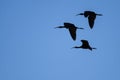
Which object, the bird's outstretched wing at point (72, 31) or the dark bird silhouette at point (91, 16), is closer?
the dark bird silhouette at point (91, 16)

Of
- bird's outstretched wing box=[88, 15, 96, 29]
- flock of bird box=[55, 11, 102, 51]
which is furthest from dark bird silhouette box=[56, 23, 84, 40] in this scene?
bird's outstretched wing box=[88, 15, 96, 29]

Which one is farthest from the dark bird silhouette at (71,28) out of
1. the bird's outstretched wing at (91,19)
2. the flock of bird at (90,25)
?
the bird's outstretched wing at (91,19)

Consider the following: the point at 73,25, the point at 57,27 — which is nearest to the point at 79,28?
the point at 73,25

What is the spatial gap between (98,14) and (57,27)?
5161 mm

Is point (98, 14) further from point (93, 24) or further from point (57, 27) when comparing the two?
point (57, 27)

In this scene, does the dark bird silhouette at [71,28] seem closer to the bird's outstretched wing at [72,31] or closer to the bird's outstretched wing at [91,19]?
the bird's outstretched wing at [72,31]

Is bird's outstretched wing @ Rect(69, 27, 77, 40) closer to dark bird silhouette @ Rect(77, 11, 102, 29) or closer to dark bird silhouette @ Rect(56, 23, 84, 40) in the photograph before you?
dark bird silhouette @ Rect(56, 23, 84, 40)

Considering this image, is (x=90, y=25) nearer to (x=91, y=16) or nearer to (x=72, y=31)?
(x=91, y=16)

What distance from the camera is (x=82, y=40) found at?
140ft

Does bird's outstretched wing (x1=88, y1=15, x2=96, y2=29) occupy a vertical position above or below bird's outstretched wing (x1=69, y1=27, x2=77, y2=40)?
above

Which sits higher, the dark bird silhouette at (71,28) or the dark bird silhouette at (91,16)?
the dark bird silhouette at (91,16)

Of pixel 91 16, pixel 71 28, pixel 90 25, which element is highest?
pixel 91 16

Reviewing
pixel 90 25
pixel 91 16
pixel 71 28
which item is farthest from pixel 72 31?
pixel 91 16

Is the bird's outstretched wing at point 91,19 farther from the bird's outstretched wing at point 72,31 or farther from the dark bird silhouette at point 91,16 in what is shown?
the bird's outstretched wing at point 72,31
